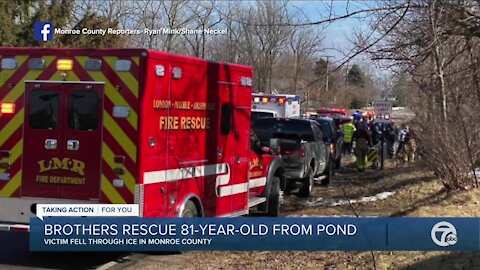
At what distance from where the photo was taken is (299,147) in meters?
15.9

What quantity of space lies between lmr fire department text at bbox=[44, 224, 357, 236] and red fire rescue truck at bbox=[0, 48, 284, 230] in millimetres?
735

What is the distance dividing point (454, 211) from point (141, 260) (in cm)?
488

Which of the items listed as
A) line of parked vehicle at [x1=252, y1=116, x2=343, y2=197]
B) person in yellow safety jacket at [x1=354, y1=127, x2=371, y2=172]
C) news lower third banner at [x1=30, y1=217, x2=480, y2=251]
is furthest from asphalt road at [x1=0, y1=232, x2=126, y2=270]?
person in yellow safety jacket at [x1=354, y1=127, x2=371, y2=172]

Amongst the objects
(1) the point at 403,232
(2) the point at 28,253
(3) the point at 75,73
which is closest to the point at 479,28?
(1) the point at 403,232

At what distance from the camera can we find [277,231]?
629 centimetres

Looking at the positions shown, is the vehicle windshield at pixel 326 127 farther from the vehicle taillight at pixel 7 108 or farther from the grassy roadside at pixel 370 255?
the vehicle taillight at pixel 7 108

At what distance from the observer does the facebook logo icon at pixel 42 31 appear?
90.7 feet

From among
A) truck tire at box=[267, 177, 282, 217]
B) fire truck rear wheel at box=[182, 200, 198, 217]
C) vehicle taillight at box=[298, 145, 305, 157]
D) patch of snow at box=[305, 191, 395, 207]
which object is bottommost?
patch of snow at box=[305, 191, 395, 207]

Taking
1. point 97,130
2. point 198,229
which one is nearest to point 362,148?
point 97,130

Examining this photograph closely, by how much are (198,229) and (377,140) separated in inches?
890

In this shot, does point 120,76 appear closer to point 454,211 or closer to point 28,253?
point 28,253

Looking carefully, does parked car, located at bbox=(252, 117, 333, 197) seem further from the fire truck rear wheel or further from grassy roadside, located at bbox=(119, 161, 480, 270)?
the fire truck rear wheel

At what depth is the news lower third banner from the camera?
6141 millimetres

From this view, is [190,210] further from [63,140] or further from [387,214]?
[387,214]
